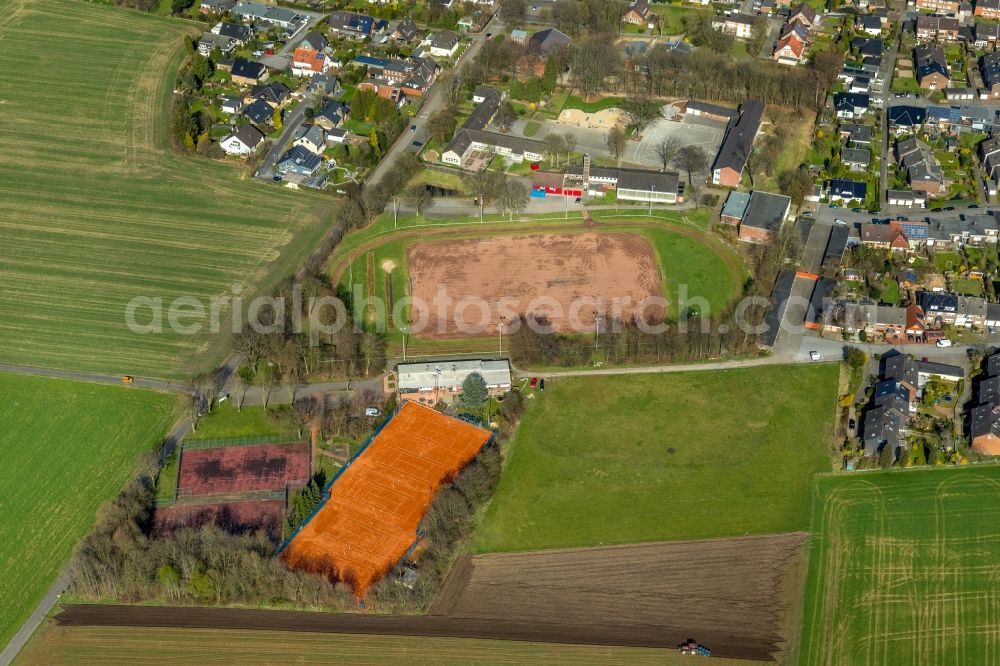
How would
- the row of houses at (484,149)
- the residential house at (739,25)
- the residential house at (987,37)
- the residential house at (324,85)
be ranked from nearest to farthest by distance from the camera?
1. the row of houses at (484,149)
2. the residential house at (324,85)
3. the residential house at (987,37)
4. the residential house at (739,25)

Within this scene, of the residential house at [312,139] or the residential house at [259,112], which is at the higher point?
the residential house at [259,112]

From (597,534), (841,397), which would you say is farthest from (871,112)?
(597,534)

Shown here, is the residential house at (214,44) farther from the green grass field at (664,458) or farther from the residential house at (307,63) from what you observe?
the green grass field at (664,458)

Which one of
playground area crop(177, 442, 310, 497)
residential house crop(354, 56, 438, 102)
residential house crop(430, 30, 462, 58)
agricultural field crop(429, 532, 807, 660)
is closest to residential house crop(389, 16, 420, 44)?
residential house crop(430, 30, 462, 58)

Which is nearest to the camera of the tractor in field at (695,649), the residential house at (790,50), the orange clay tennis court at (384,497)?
the tractor in field at (695,649)

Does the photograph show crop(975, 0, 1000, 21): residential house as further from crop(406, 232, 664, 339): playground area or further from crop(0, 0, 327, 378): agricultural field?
crop(0, 0, 327, 378): agricultural field

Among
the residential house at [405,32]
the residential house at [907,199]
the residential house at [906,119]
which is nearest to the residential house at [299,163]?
the residential house at [405,32]

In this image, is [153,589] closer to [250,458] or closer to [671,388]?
[250,458]
